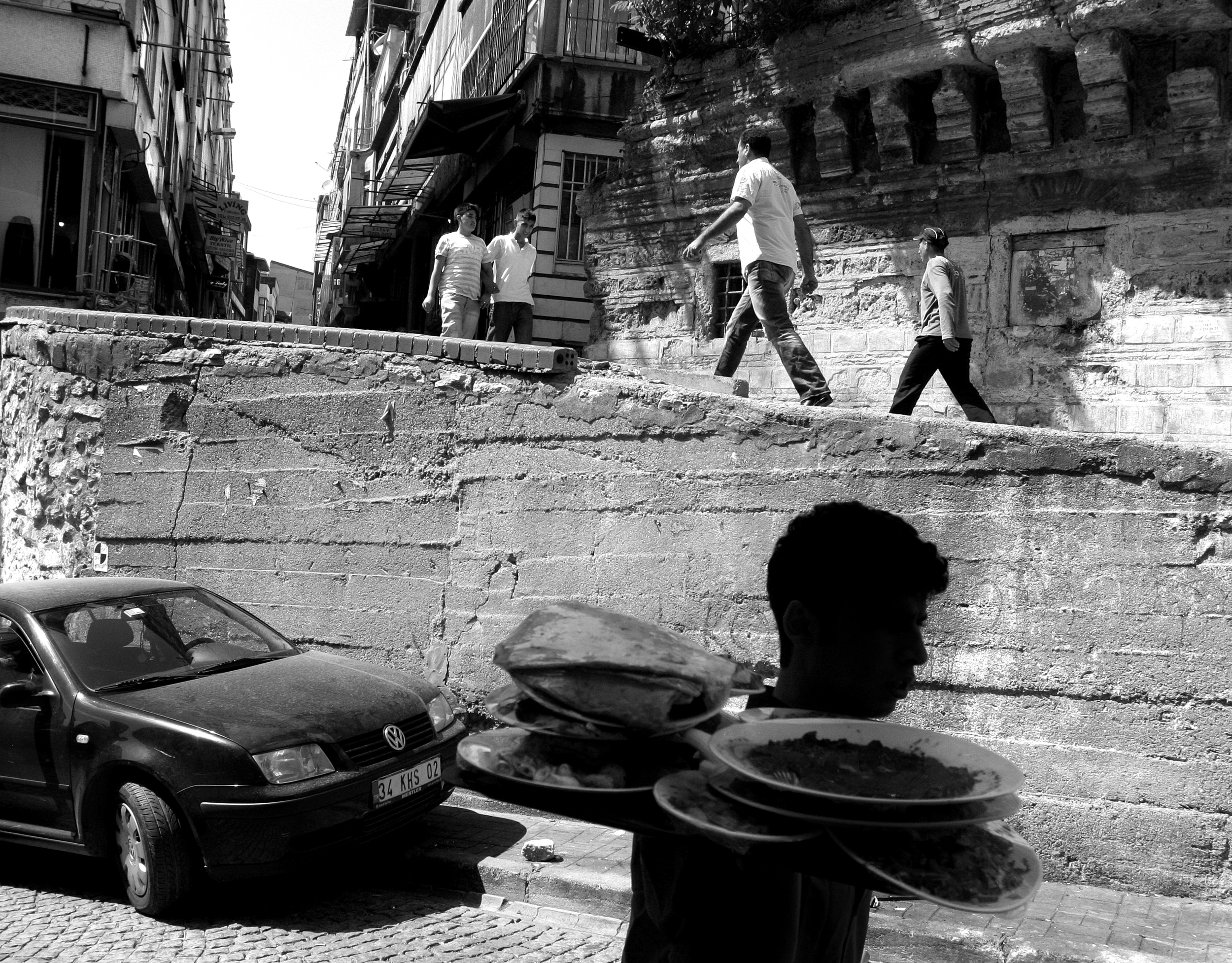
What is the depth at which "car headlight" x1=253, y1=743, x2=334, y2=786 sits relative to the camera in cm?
543

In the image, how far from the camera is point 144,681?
6.05 m

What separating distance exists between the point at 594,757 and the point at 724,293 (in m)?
13.0

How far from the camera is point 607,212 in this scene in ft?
50.2

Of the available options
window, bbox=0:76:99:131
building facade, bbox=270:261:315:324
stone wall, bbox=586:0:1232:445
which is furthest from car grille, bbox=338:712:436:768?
building facade, bbox=270:261:315:324

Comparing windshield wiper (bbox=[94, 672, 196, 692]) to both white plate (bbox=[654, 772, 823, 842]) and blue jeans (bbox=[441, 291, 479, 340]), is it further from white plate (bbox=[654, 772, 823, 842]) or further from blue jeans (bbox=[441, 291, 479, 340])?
blue jeans (bbox=[441, 291, 479, 340])

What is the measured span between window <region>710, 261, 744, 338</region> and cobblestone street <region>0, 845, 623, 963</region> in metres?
9.20

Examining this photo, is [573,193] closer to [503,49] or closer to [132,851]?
[503,49]

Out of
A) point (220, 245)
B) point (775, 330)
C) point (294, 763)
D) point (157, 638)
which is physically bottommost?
point (294, 763)

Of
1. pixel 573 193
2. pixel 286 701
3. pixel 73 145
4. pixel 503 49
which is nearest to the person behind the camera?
pixel 286 701

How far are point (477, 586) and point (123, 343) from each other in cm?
349

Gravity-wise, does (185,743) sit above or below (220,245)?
below

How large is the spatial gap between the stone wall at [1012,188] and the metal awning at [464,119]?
6.31 m

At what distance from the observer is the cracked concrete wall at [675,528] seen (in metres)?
5.52

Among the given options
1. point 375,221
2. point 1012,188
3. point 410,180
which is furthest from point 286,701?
point 375,221
